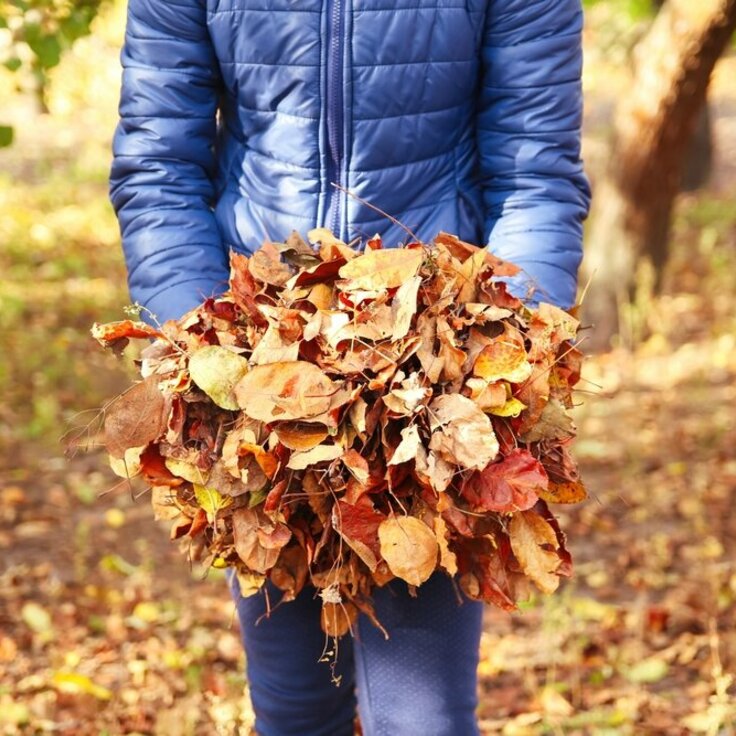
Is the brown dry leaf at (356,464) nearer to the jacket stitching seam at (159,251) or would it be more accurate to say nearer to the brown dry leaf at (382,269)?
the brown dry leaf at (382,269)

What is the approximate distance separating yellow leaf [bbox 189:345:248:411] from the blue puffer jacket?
387 mm

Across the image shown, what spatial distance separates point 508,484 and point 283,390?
0.34 metres

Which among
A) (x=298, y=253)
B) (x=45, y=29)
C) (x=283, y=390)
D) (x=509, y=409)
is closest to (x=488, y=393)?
(x=509, y=409)

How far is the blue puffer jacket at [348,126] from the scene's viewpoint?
1.88 m

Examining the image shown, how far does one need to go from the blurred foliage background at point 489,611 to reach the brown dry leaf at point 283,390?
217 millimetres

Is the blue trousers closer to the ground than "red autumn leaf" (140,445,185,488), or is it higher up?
closer to the ground

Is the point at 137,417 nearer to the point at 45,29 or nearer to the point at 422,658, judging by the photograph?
the point at 422,658

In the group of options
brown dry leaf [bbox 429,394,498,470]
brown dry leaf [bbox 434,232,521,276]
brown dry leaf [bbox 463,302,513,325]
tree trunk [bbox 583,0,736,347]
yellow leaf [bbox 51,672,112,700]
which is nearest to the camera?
brown dry leaf [bbox 429,394,498,470]

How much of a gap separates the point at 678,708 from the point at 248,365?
78.4 inches

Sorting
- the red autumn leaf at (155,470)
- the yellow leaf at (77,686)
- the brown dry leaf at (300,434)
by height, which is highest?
the brown dry leaf at (300,434)

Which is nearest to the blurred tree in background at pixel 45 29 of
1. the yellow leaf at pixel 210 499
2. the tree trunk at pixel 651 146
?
the yellow leaf at pixel 210 499

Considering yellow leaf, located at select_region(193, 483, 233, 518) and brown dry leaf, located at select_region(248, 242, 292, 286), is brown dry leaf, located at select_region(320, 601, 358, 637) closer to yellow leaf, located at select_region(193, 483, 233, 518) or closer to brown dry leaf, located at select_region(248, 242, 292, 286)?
yellow leaf, located at select_region(193, 483, 233, 518)

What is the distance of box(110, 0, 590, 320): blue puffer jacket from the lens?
1.88 m

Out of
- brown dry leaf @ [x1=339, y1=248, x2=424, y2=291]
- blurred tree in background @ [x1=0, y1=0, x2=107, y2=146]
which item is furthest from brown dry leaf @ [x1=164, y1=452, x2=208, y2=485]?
Answer: blurred tree in background @ [x1=0, y1=0, x2=107, y2=146]
